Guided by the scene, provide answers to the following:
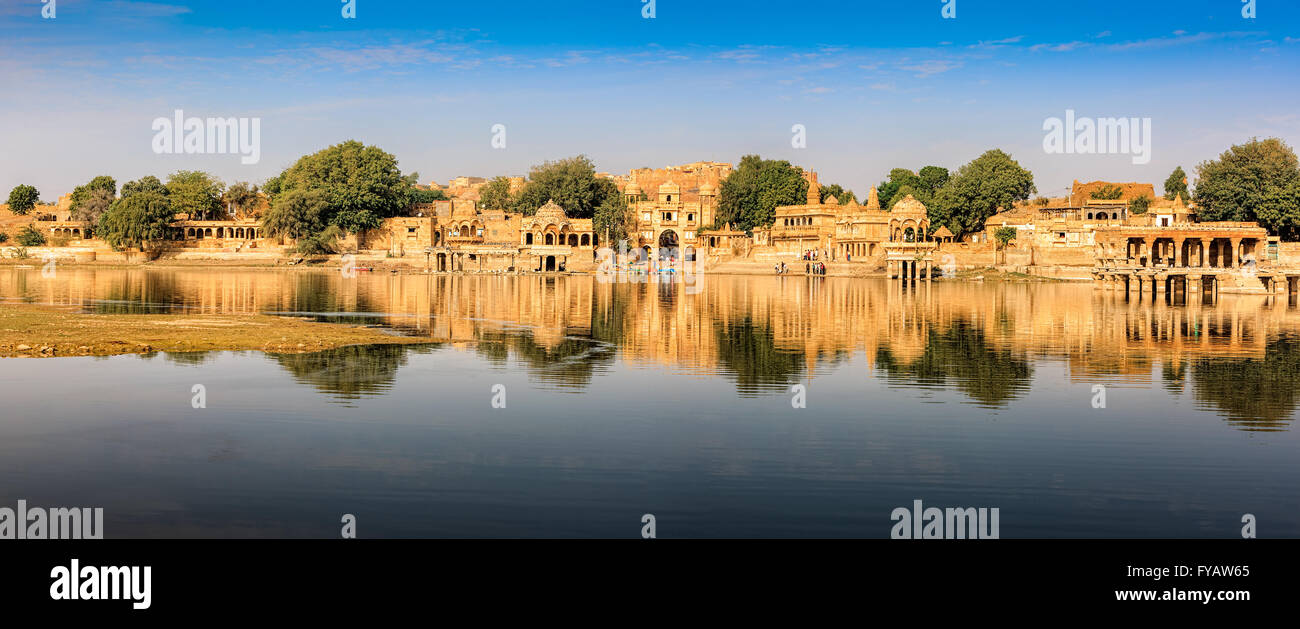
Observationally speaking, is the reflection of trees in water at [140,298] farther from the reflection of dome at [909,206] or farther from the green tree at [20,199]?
the green tree at [20,199]

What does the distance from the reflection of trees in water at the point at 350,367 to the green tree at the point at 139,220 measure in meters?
73.1

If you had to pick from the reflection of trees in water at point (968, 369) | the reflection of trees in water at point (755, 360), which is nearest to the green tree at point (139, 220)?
the reflection of trees in water at point (755, 360)

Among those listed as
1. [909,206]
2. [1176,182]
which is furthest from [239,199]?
Answer: [1176,182]

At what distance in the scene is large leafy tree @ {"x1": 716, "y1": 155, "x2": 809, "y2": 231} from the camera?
93.1 meters

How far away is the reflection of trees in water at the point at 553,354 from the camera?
19.1 m

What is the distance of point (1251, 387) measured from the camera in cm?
1827

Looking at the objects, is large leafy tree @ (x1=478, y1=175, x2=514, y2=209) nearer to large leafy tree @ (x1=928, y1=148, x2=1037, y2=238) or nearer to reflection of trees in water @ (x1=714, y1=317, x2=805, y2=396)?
large leafy tree @ (x1=928, y1=148, x2=1037, y2=238)

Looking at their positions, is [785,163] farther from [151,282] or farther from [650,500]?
[650,500]

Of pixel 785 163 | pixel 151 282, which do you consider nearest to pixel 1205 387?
pixel 151 282

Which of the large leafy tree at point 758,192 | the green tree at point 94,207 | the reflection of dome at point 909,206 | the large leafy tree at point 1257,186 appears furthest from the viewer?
the green tree at point 94,207

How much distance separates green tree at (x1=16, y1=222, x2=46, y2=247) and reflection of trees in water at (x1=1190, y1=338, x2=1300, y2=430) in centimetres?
9803

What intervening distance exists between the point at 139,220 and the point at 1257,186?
80.9 m

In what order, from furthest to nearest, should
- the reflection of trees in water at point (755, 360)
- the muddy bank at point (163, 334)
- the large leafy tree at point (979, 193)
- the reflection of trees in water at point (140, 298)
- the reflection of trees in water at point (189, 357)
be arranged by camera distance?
the large leafy tree at point (979, 193)
the reflection of trees in water at point (140, 298)
the muddy bank at point (163, 334)
the reflection of trees in water at point (189, 357)
the reflection of trees in water at point (755, 360)

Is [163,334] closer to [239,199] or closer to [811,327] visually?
[811,327]
